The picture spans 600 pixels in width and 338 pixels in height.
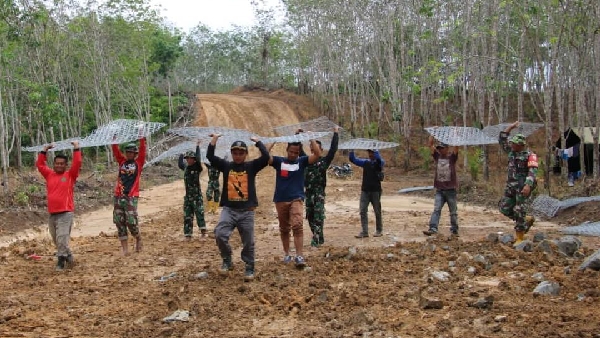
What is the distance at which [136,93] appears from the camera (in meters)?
28.2

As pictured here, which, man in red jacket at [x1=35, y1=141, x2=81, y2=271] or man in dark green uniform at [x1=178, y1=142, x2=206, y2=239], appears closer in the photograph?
man in red jacket at [x1=35, y1=141, x2=81, y2=271]

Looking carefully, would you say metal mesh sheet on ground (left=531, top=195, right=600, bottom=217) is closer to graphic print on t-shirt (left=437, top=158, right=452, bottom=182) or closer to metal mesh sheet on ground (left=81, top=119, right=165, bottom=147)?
graphic print on t-shirt (left=437, top=158, right=452, bottom=182)

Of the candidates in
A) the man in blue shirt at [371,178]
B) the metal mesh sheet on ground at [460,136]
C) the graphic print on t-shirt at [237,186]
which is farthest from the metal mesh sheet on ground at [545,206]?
the graphic print on t-shirt at [237,186]

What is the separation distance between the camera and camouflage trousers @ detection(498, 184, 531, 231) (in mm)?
8125

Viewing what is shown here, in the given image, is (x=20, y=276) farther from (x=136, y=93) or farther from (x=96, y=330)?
(x=136, y=93)

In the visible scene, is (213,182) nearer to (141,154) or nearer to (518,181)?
(141,154)

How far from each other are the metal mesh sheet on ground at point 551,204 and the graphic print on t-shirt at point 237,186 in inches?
307

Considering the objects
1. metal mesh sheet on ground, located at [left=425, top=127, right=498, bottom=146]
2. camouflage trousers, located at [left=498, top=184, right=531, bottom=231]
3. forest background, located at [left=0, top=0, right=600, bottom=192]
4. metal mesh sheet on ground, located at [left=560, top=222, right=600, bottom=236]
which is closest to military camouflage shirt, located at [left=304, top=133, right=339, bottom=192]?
metal mesh sheet on ground, located at [left=425, top=127, right=498, bottom=146]

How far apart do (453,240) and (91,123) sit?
2963 cm

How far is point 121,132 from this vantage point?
26.0 ft

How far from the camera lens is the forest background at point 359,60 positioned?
1505 cm

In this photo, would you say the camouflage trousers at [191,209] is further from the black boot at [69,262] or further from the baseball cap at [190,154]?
the black boot at [69,262]

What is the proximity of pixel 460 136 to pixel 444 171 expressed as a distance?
642 millimetres

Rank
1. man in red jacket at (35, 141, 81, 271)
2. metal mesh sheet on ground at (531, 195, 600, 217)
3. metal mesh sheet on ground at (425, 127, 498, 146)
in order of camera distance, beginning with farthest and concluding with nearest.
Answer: metal mesh sheet on ground at (531, 195, 600, 217) < metal mesh sheet on ground at (425, 127, 498, 146) < man in red jacket at (35, 141, 81, 271)
